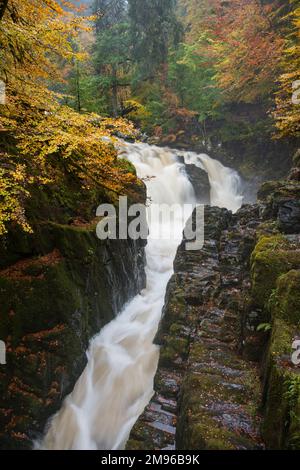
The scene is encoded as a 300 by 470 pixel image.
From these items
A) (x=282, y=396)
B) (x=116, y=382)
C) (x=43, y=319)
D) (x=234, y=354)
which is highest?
(x=43, y=319)

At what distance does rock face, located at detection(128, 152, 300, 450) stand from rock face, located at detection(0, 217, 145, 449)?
169cm

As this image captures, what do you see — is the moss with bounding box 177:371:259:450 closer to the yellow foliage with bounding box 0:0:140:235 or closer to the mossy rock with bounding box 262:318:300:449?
the mossy rock with bounding box 262:318:300:449

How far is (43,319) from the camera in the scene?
244 inches

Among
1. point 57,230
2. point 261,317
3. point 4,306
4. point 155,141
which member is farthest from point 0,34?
point 155,141

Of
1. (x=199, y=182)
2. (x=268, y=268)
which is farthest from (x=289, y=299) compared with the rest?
(x=199, y=182)

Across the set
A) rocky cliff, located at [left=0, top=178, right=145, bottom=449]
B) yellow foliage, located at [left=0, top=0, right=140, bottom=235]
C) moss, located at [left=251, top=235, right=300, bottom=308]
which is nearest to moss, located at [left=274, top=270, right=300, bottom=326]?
moss, located at [left=251, top=235, right=300, bottom=308]

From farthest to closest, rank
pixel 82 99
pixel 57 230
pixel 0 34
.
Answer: pixel 82 99
pixel 57 230
pixel 0 34

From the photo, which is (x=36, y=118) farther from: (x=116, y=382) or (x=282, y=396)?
(x=282, y=396)

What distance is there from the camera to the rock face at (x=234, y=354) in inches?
165

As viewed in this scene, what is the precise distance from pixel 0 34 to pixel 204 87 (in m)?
18.9

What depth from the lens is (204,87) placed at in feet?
72.4

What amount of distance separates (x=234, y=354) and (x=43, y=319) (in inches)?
137

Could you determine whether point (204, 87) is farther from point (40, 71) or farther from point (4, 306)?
point (4, 306)

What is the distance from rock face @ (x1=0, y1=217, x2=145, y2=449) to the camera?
18.5 feet
